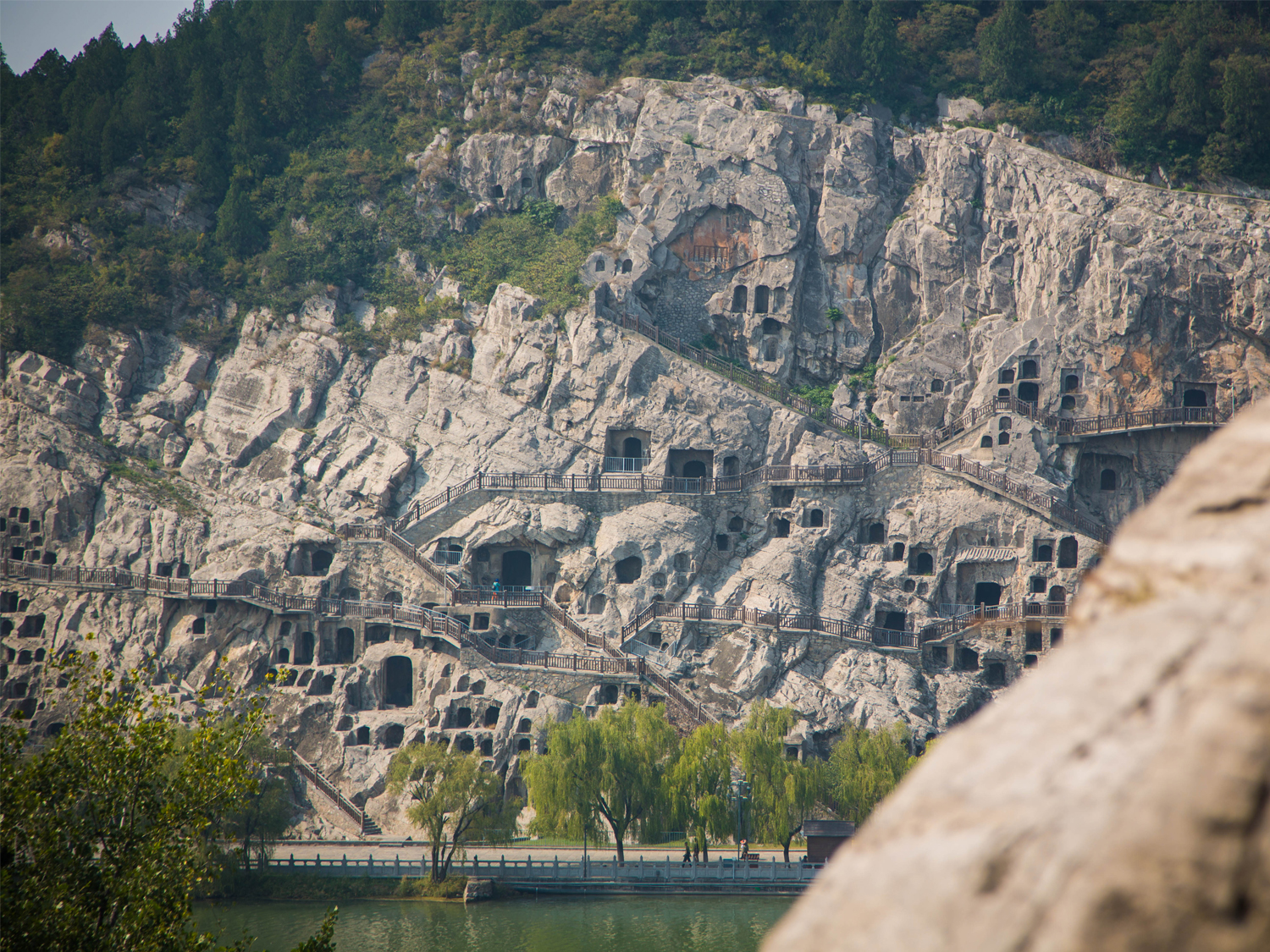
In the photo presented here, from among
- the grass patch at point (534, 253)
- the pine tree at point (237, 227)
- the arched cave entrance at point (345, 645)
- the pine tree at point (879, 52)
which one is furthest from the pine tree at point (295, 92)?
the arched cave entrance at point (345, 645)

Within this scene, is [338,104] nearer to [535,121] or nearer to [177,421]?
[535,121]

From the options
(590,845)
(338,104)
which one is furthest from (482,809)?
(338,104)

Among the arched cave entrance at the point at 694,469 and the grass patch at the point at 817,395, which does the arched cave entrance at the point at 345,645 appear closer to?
the arched cave entrance at the point at 694,469

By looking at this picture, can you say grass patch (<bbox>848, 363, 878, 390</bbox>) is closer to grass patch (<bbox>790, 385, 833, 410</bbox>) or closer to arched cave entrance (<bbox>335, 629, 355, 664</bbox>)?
grass patch (<bbox>790, 385, 833, 410</bbox>)

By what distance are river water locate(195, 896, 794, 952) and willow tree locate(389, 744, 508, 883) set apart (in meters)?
2.30

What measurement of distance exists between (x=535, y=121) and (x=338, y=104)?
14.4 metres

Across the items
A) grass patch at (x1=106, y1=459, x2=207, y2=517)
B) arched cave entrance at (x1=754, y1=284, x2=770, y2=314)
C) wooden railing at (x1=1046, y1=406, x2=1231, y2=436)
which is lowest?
grass patch at (x1=106, y1=459, x2=207, y2=517)

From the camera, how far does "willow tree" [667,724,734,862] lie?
38.6m

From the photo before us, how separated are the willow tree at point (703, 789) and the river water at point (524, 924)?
257cm

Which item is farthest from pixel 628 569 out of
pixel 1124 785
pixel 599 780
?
pixel 1124 785

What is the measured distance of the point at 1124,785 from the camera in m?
3.45

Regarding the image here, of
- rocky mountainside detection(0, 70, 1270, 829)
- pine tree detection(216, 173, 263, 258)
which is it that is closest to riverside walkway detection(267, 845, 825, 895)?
rocky mountainside detection(0, 70, 1270, 829)

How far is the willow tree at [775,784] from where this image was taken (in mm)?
39125

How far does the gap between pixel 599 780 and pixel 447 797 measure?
523cm
